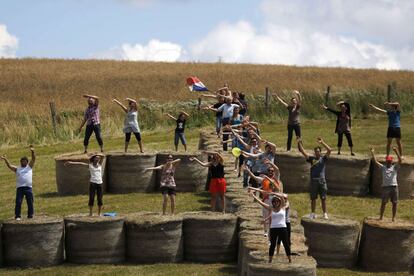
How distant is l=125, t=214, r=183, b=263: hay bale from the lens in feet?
68.0

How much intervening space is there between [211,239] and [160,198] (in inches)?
245

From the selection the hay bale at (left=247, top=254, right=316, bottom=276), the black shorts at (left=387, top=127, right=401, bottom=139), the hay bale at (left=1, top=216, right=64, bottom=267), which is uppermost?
the black shorts at (left=387, top=127, right=401, bottom=139)

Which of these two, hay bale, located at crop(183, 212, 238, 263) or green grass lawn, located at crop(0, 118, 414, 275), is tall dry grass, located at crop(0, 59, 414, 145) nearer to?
green grass lawn, located at crop(0, 118, 414, 275)

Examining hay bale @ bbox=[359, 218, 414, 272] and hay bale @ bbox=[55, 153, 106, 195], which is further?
hay bale @ bbox=[55, 153, 106, 195]

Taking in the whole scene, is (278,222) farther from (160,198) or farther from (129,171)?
(129,171)

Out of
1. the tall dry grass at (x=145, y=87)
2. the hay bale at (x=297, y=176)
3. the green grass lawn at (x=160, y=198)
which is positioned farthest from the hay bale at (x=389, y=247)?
the tall dry grass at (x=145, y=87)

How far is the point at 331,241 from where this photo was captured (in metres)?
20.9

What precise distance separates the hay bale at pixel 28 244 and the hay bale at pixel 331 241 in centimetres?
556

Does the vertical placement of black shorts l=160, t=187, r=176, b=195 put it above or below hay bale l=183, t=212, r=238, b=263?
above

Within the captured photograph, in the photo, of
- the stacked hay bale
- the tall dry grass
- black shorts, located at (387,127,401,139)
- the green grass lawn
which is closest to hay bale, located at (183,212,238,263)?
the green grass lawn

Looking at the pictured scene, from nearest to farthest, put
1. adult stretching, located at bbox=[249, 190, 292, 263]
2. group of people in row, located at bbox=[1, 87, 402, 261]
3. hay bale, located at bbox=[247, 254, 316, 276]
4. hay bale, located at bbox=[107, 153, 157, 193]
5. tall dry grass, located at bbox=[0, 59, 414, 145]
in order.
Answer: hay bale, located at bbox=[247, 254, 316, 276]
adult stretching, located at bbox=[249, 190, 292, 263]
group of people in row, located at bbox=[1, 87, 402, 261]
hay bale, located at bbox=[107, 153, 157, 193]
tall dry grass, located at bbox=[0, 59, 414, 145]

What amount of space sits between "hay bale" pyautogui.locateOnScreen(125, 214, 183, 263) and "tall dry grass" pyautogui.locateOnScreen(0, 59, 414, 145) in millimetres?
20060

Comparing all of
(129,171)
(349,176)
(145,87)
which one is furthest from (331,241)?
(145,87)

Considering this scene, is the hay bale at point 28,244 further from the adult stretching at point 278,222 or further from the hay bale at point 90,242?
the adult stretching at point 278,222
